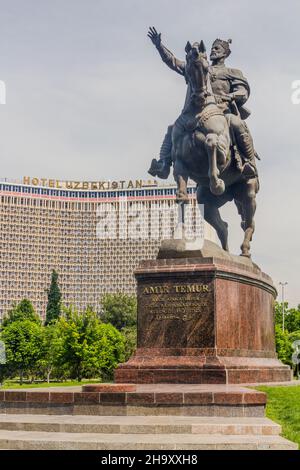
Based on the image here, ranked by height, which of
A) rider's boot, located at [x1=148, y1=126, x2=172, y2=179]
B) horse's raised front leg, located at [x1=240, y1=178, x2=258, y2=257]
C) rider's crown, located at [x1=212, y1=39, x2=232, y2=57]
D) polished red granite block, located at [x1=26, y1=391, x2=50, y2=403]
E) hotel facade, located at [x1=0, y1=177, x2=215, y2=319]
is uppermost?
hotel facade, located at [x1=0, y1=177, x2=215, y2=319]

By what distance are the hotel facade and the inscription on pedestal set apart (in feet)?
317

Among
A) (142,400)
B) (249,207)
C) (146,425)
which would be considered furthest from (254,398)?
(249,207)

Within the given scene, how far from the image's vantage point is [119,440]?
6590 mm

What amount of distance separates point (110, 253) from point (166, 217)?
64.7 ft

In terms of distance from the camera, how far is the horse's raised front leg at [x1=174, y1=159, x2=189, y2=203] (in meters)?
13.1

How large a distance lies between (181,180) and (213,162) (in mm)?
838

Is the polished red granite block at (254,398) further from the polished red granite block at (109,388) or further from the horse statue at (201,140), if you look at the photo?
the horse statue at (201,140)

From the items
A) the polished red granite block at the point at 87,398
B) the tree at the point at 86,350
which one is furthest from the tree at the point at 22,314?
the polished red granite block at the point at 87,398

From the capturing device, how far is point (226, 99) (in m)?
13.9

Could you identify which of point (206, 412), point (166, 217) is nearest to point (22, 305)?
point (166, 217)

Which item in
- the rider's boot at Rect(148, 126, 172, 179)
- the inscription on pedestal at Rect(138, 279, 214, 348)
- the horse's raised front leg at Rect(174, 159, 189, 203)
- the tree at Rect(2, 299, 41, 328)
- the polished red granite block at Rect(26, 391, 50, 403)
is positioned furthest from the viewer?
the tree at Rect(2, 299, 41, 328)

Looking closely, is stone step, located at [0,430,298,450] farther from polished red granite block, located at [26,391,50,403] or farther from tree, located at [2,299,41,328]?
tree, located at [2,299,41,328]

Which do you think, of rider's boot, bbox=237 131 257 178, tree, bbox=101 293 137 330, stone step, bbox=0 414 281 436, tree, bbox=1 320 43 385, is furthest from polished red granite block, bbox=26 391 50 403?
tree, bbox=101 293 137 330
